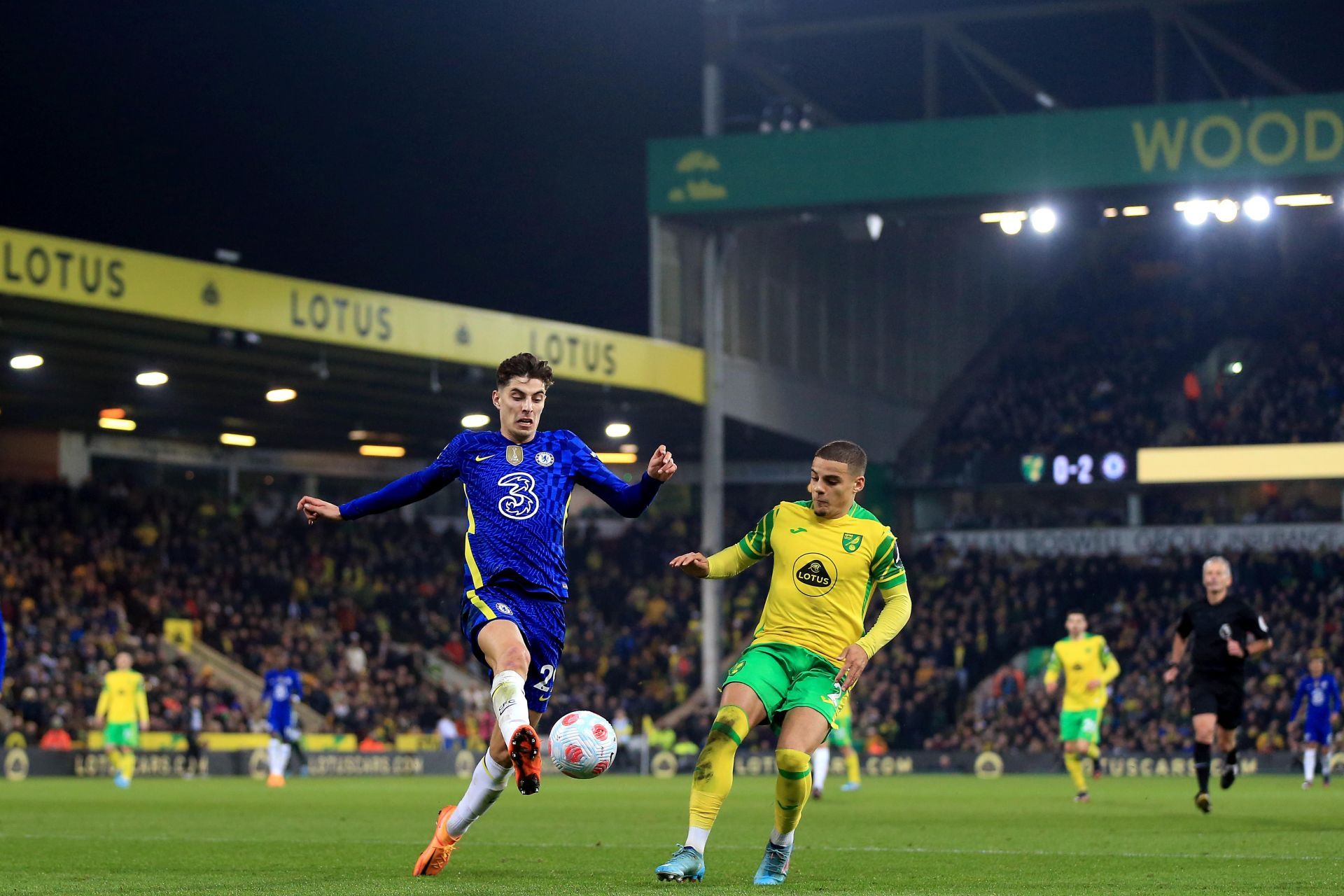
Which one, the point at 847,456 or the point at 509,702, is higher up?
the point at 847,456

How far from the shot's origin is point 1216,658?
16609 millimetres

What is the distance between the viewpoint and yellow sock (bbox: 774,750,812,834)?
8.71 metres

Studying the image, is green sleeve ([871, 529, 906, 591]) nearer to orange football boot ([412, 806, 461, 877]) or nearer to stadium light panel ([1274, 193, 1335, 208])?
orange football boot ([412, 806, 461, 877])

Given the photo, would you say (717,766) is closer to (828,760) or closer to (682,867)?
(682,867)

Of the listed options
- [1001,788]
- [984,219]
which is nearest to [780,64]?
[984,219]

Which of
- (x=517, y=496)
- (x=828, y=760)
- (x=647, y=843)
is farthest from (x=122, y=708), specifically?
(x=517, y=496)

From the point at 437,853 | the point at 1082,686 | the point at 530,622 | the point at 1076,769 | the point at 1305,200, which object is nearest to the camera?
the point at 530,622

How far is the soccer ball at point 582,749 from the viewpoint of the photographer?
8195mm

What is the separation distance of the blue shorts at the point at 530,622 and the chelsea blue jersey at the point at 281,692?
18731mm

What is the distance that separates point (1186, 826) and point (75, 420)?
2874 centimetres

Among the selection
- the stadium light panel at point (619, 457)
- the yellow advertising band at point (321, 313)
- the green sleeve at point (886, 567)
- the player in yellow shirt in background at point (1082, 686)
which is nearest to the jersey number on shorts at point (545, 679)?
the green sleeve at point (886, 567)

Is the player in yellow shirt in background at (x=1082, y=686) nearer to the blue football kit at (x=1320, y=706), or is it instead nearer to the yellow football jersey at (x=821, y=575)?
the blue football kit at (x=1320, y=706)

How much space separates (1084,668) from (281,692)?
11747mm

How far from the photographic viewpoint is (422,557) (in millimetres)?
43438
